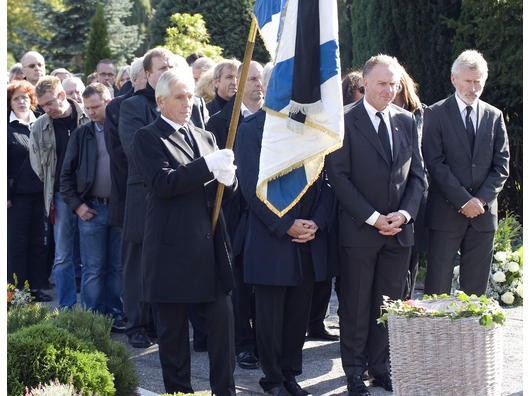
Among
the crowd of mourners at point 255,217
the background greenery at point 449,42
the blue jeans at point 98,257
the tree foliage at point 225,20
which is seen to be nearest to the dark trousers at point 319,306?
the crowd of mourners at point 255,217

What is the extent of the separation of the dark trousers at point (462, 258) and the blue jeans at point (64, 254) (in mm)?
3328

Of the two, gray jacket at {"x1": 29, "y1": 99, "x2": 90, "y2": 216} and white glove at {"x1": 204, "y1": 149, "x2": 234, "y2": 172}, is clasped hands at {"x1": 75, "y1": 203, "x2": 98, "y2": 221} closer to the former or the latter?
gray jacket at {"x1": 29, "y1": 99, "x2": 90, "y2": 216}

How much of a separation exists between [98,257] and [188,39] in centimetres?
832

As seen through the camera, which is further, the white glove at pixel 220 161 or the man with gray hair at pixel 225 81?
the man with gray hair at pixel 225 81

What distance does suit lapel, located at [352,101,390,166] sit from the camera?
22.4ft

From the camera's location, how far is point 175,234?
19.8 ft

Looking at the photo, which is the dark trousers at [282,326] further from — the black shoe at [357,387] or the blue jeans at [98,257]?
the blue jeans at [98,257]

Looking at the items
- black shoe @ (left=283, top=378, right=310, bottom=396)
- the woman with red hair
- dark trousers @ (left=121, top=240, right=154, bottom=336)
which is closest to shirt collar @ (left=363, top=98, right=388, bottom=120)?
black shoe @ (left=283, top=378, right=310, bottom=396)

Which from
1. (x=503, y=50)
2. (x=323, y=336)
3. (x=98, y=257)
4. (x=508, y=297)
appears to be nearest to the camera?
(x=323, y=336)

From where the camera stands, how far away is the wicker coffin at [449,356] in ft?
17.8

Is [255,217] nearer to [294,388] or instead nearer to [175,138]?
[175,138]

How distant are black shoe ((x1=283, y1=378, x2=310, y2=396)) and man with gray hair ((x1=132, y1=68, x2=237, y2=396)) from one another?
68 centimetres

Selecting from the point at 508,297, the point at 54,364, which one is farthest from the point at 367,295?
the point at 508,297
